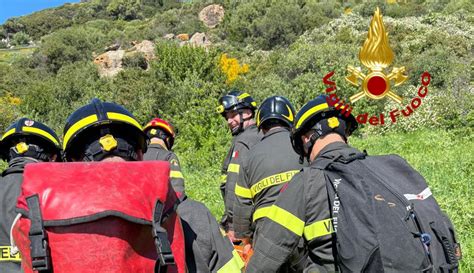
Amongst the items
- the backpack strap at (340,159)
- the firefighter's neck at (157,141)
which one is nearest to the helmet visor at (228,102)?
the firefighter's neck at (157,141)

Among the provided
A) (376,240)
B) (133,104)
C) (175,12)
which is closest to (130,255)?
(376,240)

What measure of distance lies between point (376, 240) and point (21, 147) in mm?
2458

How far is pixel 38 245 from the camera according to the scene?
1.41 m

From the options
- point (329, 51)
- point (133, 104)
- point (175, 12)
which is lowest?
point (133, 104)

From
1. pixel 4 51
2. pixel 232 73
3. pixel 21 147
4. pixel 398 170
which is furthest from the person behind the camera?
pixel 4 51

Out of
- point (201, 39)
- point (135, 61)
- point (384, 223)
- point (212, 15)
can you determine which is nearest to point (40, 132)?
point (384, 223)

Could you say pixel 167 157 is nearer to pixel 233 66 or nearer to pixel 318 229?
pixel 318 229

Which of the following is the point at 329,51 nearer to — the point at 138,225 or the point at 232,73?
the point at 232,73

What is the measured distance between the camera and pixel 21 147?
340 centimetres

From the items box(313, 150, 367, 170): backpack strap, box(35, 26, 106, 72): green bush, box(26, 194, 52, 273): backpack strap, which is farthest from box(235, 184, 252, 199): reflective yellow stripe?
box(35, 26, 106, 72): green bush

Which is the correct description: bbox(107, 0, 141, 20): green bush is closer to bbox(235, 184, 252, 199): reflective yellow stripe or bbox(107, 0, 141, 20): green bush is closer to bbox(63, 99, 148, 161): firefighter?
bbox(235, 184, 252, 199): reflective yellow stripe

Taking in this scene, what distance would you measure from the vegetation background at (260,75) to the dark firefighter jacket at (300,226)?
2.93m

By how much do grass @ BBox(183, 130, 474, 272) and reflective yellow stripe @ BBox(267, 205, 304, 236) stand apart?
300cm

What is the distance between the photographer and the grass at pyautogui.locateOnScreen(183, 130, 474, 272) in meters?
6.41
